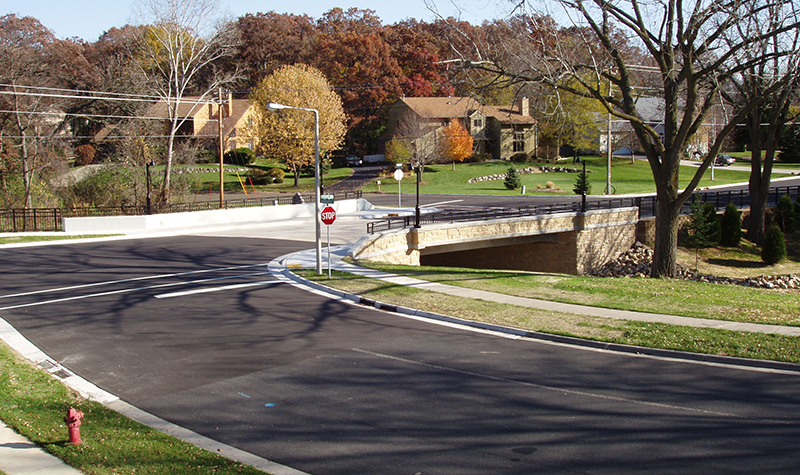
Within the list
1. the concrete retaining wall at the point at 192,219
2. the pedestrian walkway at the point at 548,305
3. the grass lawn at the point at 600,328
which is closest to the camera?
the grass lawn at the point at 600,328

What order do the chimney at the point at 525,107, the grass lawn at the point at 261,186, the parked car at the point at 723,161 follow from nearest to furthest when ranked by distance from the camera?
1. the grass lawn at the point at 261,186
2. the parked car at the point at 723,161
3. the chimney at the point at 525,107

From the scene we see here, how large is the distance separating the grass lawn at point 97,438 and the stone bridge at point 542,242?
2148cm

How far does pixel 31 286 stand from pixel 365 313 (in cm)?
1168

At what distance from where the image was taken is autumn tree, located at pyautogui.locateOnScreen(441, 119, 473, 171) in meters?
71.4

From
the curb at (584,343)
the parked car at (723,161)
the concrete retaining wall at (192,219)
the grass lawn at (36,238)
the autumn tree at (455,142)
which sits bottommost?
the curb at (584,343)

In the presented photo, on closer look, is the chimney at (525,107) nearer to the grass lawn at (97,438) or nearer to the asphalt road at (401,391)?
the asphalt road at (401,391)

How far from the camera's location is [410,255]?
29344 mm

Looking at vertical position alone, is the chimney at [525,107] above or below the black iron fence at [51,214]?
above

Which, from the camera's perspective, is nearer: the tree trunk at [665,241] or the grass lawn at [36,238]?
the tree trunk at [665,241]

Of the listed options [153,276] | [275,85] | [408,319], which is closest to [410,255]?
[153,276]

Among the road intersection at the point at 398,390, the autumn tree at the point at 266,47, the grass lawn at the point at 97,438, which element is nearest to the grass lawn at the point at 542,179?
the autumn tree at the point at 266,47

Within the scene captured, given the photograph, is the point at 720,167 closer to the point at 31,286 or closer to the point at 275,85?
the point at 275,85

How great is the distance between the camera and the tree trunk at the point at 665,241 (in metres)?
25.5

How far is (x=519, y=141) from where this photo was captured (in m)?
83.1
